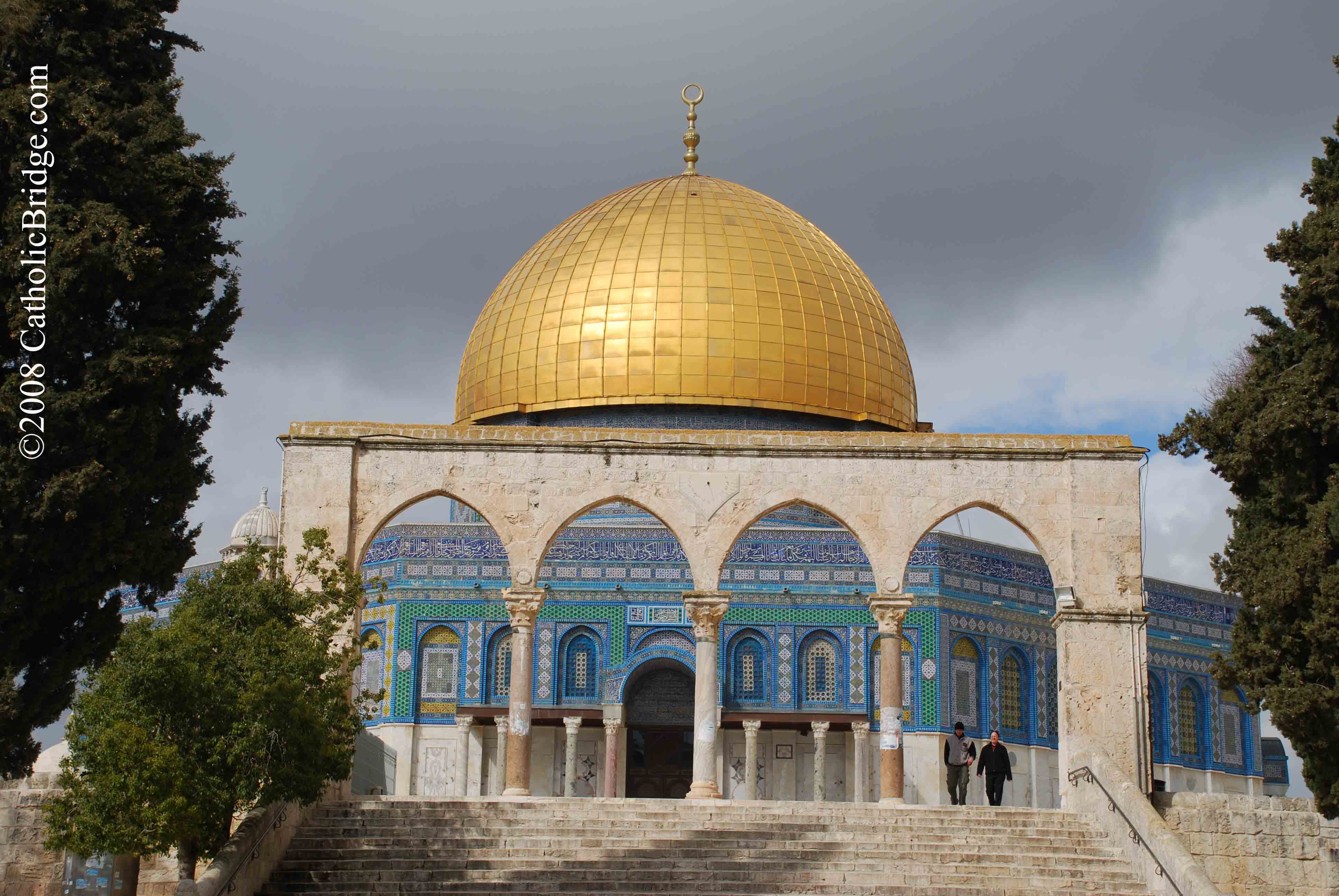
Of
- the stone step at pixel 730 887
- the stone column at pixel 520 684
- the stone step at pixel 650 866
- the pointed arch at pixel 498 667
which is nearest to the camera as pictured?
the stone step at pixel 730 887

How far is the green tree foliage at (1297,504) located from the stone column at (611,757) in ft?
30.8

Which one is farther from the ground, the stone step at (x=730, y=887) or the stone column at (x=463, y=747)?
the stone column at (x=463, y=747)

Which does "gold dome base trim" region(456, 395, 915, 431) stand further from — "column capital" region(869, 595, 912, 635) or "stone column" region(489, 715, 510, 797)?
"column capital" region(869, 595, 912, 635)

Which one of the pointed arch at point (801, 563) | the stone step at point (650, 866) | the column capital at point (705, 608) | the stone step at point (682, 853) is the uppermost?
the pointed arch at point (801, 563)

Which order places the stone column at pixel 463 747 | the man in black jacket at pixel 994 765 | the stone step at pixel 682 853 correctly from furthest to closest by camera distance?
1. the stone column at pixel 463 747
2. the man in black jacket at pixel 994 765
3. the stone step at pixel 682 853

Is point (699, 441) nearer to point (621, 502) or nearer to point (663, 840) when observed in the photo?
point (621, 502)

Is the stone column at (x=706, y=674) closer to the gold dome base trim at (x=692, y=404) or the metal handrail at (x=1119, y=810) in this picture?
the metal handrail at (x=1119, y=810)

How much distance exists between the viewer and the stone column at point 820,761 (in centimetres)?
2158

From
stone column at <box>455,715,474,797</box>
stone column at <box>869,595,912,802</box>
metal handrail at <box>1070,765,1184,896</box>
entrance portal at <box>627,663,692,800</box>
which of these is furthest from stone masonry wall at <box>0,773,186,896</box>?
entrance portal at <box>627,663,692,800</box>

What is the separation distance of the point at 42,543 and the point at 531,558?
6.21 m

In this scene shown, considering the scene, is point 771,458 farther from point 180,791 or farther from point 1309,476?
point 180,791

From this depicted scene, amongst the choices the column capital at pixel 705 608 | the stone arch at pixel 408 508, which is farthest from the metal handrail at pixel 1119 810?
the stone arch at pixel 408 508

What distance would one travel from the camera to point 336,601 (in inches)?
507

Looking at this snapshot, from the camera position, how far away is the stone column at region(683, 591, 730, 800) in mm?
15344
